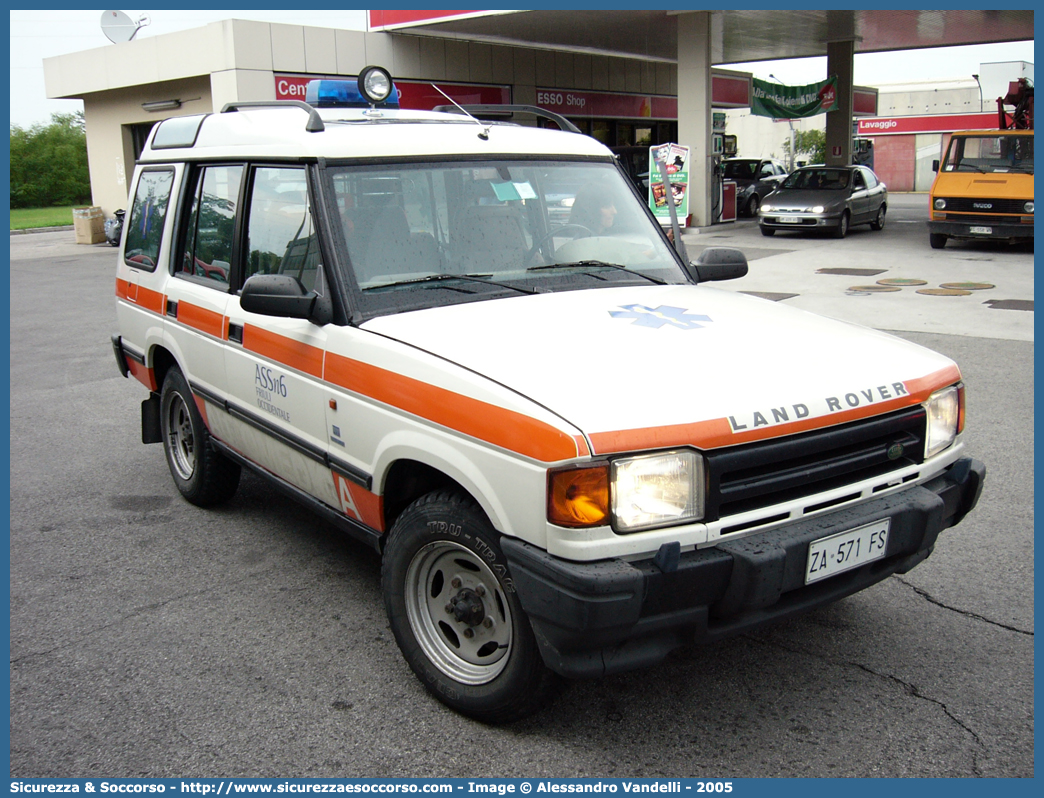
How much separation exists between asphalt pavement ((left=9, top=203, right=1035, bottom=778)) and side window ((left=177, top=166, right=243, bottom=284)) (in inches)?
54.1

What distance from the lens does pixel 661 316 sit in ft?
11.4

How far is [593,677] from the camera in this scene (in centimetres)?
271

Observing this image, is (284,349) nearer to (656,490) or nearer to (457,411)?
(457,411)

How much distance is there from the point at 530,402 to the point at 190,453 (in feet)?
10.7

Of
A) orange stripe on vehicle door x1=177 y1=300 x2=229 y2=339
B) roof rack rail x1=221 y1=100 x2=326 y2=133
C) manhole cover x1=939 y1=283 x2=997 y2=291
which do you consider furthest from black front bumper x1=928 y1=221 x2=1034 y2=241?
orange stripe on vehicle door x1=177 y1=300 x2=229 y2=339

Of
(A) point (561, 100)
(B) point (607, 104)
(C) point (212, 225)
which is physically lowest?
(C) point (212, 225)

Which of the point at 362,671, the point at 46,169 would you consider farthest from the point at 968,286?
the point at 46,169

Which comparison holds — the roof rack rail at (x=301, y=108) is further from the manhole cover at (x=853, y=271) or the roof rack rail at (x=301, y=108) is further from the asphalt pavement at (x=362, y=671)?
the manhole cover at (x=853, y=271)

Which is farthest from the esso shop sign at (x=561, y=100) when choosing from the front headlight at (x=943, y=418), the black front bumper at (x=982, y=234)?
the front headlight at (x=943, y=418)

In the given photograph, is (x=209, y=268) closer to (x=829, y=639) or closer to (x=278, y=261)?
(x=278, y=261)

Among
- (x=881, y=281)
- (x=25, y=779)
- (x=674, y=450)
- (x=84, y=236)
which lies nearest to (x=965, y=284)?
(x=881, y=281)

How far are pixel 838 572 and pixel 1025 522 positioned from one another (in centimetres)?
241

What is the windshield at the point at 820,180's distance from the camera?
2152 centimetres

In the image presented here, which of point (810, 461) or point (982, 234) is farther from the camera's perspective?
point (982, 234)
